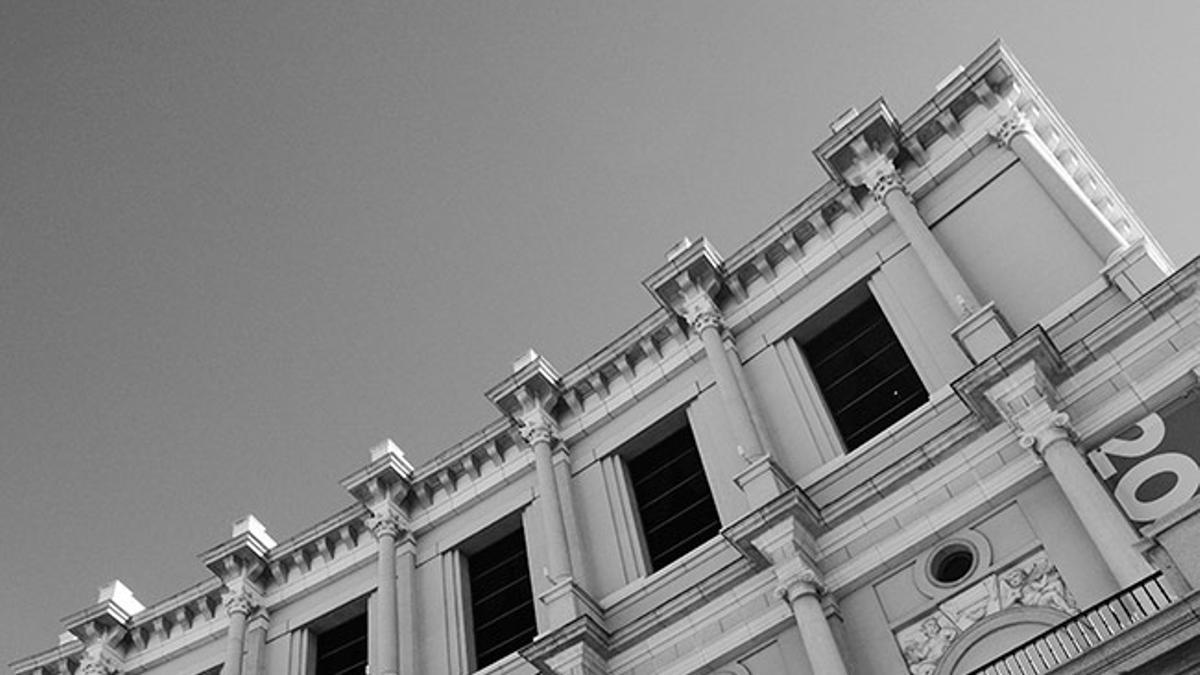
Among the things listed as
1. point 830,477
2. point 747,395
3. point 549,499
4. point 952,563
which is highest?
point 549,499

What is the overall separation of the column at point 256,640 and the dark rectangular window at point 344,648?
1138 millimetres

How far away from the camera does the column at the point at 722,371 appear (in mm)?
20688

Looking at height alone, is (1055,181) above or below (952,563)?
above

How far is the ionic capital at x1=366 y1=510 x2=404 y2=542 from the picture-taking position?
2502cm

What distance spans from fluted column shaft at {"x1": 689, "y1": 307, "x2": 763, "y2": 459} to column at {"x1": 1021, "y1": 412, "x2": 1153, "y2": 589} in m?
4.92

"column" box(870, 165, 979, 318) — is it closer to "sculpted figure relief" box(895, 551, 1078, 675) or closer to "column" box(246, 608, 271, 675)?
"sculpted figure relief" box(895, 551, 1078, 675)

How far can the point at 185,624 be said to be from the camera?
27375mm

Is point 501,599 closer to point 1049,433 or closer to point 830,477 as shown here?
point 830,477

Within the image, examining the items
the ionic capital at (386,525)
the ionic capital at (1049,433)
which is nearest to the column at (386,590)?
the ionic capital at (386,525)

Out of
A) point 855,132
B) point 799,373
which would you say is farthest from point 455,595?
point 855,132

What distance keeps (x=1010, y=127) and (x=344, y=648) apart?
16.5m

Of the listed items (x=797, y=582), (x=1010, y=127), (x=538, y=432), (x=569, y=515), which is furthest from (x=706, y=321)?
(x=797, y=582)

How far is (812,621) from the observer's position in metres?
17.4

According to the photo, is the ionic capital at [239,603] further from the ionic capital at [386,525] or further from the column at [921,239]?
the column at [921,239]
